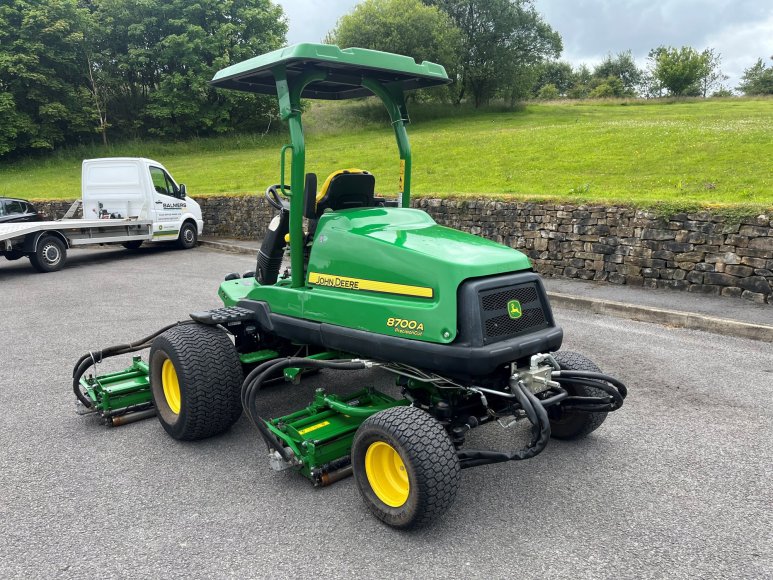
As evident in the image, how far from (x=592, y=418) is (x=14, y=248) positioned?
40.8 feet

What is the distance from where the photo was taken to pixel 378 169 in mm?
19234

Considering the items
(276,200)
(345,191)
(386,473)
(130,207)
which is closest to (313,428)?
(386,473)

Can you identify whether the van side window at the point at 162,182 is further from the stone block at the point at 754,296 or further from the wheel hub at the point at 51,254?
the stone block at the point at 754,296

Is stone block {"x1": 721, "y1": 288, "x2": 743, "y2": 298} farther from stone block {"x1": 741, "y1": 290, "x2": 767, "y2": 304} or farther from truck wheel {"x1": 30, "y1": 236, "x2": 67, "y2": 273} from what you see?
truck wheel {"x1": 30, "y1": 236, "x2": 67, "y2": 273}

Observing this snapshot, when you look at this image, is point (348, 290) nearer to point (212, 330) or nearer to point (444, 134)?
point (212, 330)

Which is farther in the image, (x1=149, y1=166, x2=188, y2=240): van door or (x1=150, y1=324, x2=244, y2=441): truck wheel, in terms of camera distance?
(x1=149, y1=166, x2=188, y2=240): van door

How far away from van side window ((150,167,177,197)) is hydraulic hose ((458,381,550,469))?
13.6m

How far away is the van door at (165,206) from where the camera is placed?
1480 cm

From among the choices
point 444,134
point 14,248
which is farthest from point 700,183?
point 444,134

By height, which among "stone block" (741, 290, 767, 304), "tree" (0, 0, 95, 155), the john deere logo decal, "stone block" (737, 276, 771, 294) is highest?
"tree" (0, 0, 95, 155)

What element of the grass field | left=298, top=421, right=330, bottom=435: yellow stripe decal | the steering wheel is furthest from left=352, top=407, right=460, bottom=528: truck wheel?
the grass field

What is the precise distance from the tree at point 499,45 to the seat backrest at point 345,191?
124 ft

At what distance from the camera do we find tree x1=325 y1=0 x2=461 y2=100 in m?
37.8

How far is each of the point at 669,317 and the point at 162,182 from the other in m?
12.6
